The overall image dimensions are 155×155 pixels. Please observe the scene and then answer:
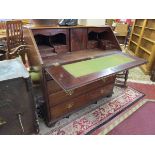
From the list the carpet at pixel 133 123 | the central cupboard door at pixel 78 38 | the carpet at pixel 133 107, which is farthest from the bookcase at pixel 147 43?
the central cupboard door at pixel 78 38

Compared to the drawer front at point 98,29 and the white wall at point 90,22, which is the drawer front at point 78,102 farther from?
the white wall at point 90,22

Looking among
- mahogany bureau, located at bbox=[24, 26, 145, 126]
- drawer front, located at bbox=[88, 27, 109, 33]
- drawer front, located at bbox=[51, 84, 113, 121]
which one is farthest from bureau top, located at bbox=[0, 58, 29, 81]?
drawer front, located at bbox=[88, 27, 109, 33]

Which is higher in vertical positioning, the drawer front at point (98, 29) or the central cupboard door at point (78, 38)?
the drawer front at point (98, 29)

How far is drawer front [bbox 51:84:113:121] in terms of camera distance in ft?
5.67

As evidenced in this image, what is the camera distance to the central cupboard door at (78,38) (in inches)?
69.4

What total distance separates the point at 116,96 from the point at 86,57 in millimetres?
1062

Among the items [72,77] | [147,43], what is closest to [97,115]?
[72,77]

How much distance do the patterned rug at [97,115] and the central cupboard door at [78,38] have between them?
91 cm

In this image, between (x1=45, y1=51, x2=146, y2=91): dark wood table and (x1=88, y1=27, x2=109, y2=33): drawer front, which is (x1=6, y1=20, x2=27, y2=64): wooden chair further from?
(x1=45, y1=51, x2=146, y2=91): dark wood table

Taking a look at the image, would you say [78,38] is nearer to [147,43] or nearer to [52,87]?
[52,87]

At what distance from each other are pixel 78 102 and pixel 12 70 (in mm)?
927

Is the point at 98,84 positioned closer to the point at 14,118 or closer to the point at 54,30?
the point at 54,30

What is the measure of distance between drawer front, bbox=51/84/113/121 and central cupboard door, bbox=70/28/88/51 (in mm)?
629

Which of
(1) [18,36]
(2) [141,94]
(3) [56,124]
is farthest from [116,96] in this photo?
(1) [18,36]
